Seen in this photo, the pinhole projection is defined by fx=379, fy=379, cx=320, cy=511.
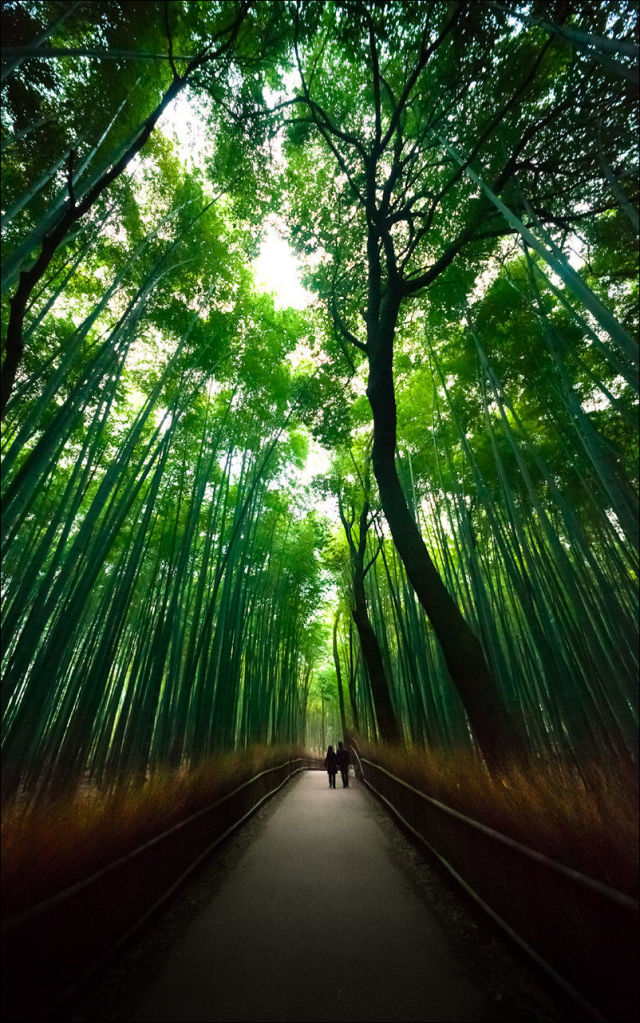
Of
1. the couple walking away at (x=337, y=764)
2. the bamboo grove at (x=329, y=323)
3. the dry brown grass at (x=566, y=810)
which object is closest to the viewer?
the dry brown grass at (x=566, y=810)

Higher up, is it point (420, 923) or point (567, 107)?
point (567, 107)

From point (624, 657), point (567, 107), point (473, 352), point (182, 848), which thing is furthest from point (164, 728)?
point (567, 107)

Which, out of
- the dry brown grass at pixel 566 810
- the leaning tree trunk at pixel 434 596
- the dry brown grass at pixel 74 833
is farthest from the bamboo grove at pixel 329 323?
the dry brown grass at pixel 74 833

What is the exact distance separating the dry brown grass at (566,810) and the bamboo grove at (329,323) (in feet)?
1.00

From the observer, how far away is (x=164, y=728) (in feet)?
14.0

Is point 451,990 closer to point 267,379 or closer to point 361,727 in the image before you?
point 267,379

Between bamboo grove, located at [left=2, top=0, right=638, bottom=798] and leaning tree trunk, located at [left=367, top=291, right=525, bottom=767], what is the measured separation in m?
0.02

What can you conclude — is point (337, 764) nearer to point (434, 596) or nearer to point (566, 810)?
point (434, 596)

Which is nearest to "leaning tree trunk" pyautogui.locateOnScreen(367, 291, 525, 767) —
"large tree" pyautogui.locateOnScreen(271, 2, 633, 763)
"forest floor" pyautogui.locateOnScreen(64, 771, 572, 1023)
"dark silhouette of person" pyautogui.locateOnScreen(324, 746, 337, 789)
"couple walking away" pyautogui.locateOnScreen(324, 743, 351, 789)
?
"large tree" pyautogui.locateOnScreen(271, 2, 633, 763)

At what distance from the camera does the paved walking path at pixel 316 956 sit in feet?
4.35

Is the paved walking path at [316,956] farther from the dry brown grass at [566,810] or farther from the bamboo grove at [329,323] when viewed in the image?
the bamboo grove at [329,323]

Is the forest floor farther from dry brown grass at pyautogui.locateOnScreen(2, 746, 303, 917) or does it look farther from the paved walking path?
dry brown grass at pyautogui.locateOnScreen(2, 746, 303, 917)

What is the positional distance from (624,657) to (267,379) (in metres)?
5.01

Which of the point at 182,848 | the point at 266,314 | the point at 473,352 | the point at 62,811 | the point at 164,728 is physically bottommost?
the point at 182,848
